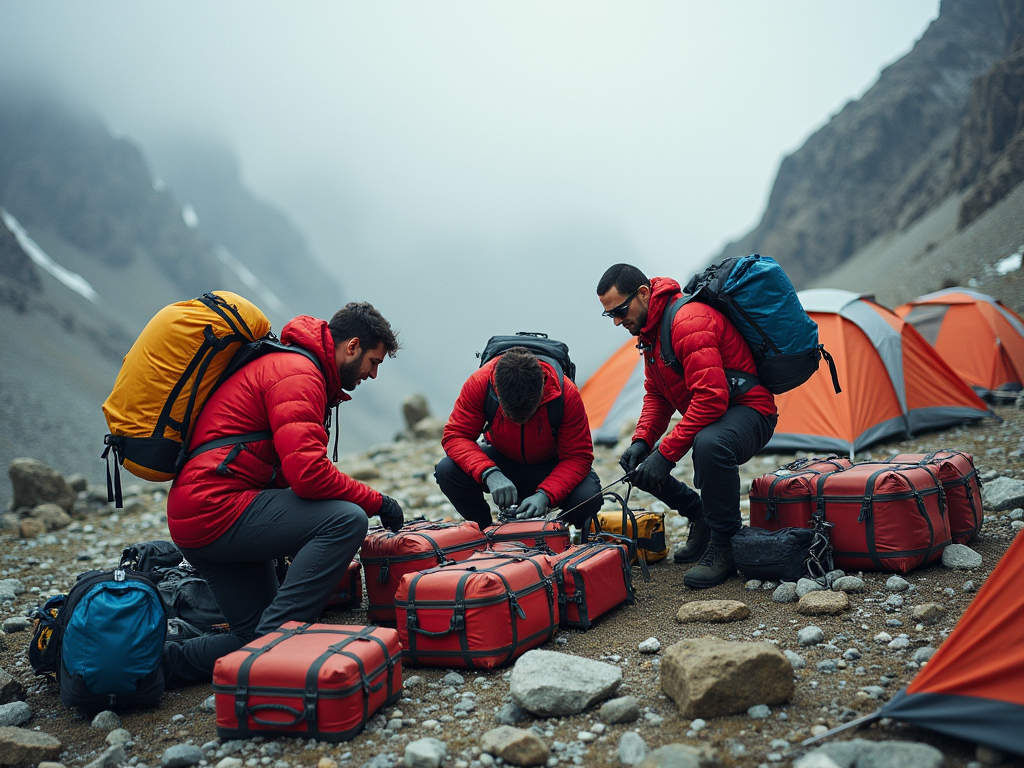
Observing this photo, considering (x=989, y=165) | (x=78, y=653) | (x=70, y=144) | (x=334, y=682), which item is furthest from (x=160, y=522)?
(x=70, y=144)

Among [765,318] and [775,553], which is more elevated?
[765,318]

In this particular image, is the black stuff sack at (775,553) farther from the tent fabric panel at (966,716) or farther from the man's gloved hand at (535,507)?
the tent fabric panel at (966,716)

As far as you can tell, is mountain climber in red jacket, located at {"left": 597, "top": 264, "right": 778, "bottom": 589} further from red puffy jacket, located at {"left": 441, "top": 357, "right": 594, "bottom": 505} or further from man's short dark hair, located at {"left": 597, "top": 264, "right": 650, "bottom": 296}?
red puffy jacket, located at {"left": 441, "top": 357, "right": 594, "bottom": 505}

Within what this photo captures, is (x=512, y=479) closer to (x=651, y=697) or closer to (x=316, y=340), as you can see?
(x=316, y=340)

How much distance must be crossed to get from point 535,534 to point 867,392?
6653 millimetres

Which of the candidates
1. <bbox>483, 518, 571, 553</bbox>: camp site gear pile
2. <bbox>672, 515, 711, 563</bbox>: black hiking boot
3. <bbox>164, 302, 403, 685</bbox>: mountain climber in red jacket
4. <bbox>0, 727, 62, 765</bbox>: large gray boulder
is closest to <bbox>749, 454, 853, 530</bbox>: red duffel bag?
<bbox>672, 515, 711, 563</bbox>: black hiking boot

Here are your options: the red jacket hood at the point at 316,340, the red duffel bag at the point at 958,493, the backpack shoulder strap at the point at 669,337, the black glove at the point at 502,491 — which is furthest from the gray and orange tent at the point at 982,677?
the red jacket hood at the point at 316,340

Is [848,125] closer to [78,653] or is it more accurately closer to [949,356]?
[949,356]

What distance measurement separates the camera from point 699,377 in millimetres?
5090

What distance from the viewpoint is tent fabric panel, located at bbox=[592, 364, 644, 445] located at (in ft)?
40.0

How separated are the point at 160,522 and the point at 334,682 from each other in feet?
28.7

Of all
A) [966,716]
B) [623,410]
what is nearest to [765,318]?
[966,716]

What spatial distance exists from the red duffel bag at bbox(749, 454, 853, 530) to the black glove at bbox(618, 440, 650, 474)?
882mm

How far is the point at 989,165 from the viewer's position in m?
55.2
